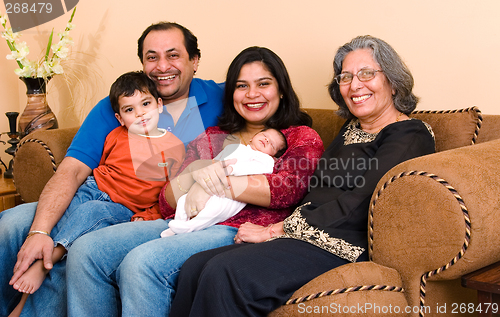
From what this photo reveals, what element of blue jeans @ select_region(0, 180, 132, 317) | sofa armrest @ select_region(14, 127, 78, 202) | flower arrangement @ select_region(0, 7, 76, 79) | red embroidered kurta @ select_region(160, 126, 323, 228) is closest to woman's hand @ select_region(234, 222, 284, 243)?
red embroidered kurta @ select_region(160, 126, 323, 228)

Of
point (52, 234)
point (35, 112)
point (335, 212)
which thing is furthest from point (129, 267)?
point (35, 112)

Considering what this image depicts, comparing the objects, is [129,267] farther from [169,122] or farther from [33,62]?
[33,62]

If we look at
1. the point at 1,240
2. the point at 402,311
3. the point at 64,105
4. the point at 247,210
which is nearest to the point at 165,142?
the point at 247,210

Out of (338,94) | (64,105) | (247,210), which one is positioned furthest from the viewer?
(64,105)

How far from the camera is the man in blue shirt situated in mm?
1665

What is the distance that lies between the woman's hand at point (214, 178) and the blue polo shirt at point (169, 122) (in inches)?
17.2

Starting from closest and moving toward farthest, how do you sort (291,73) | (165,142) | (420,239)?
(420,239)
(165,142)
(291,73)

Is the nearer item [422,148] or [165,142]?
[422,148]

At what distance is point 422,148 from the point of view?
1.44 metres

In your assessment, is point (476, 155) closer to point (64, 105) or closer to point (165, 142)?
point (165, 142)

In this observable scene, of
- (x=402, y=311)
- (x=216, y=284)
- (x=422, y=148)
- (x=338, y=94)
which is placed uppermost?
(x=338, y=94)

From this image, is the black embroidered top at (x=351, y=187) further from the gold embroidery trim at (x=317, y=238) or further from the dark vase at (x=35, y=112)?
the dark vase at (x=35, y=112)

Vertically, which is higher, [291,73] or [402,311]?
[291,73]

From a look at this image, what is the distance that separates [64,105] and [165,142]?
84.6 inches
